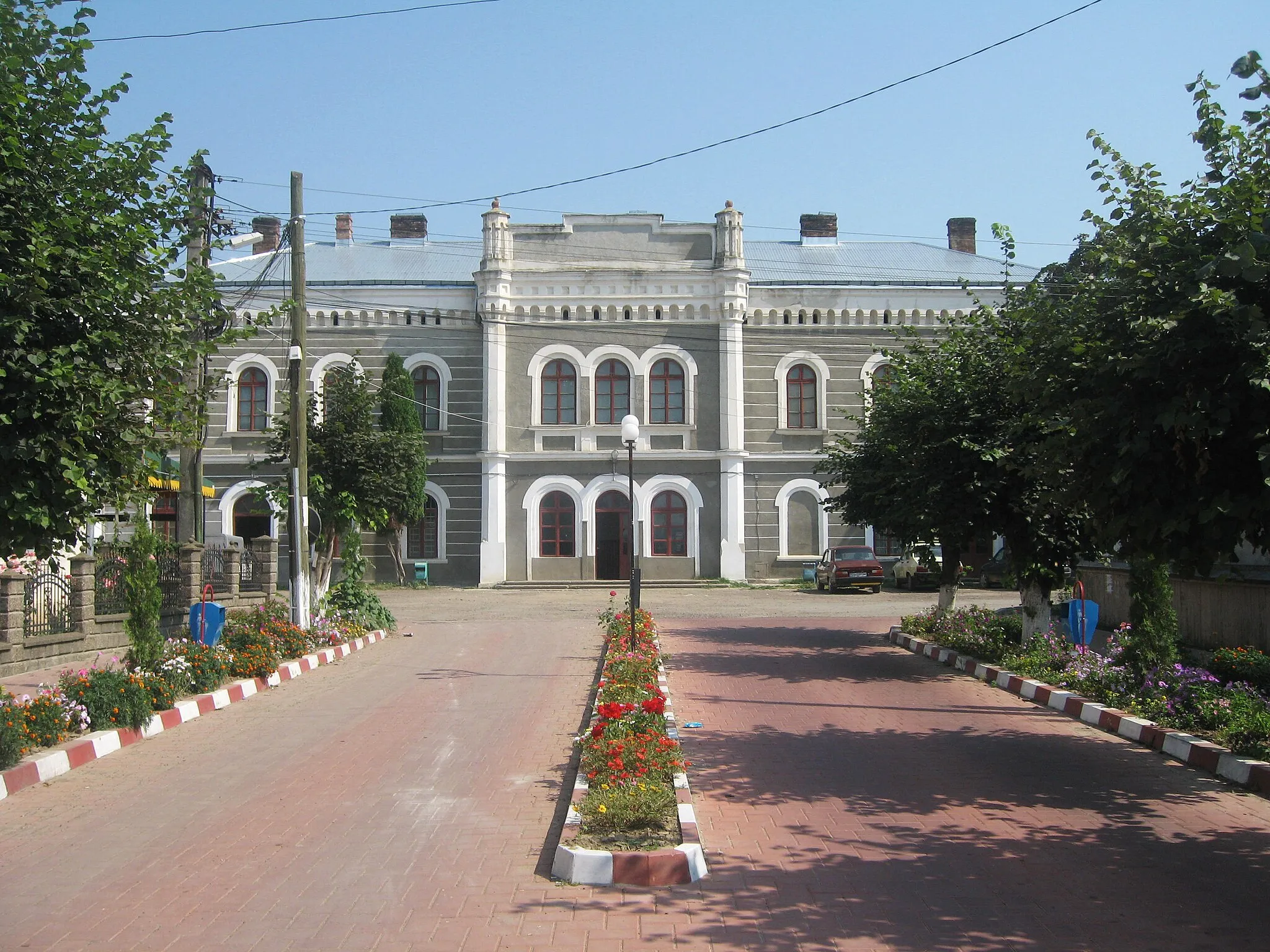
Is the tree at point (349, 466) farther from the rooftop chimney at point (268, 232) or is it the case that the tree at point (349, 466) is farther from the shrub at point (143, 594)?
the rooftop chimney at point (268, 232)

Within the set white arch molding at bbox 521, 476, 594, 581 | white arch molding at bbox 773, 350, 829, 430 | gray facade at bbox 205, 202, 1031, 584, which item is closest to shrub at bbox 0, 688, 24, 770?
gray facade at bbox 205, 202, 1031, 584

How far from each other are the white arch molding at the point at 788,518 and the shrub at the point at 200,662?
2286cm

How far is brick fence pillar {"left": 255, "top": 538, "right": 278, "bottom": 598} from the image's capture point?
22141mm

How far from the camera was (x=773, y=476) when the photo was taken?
114 feet

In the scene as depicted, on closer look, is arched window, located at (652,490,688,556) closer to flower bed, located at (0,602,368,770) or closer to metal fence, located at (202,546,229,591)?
metal fence, located at (202,546,229,591)

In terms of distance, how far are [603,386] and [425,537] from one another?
24.1ft

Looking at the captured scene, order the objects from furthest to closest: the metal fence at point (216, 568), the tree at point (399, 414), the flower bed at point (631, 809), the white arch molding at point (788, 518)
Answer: the white arch molding at point (788, 518)
the tree at point (399, 414)
the metal fence at point (216, 568)
the flower bed at point (631, 809)

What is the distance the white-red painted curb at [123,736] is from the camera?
8.55 m

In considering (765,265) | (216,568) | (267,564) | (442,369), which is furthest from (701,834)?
(765,265)

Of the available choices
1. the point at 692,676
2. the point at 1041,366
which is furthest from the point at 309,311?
the point at 1041,366

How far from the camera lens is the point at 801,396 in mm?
35281

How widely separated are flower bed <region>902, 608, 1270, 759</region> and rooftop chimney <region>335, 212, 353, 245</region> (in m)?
29.8

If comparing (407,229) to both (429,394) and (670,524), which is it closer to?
(429,394)

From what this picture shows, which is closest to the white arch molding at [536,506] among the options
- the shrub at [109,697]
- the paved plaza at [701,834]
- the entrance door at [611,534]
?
the entrance door at [611,534]
